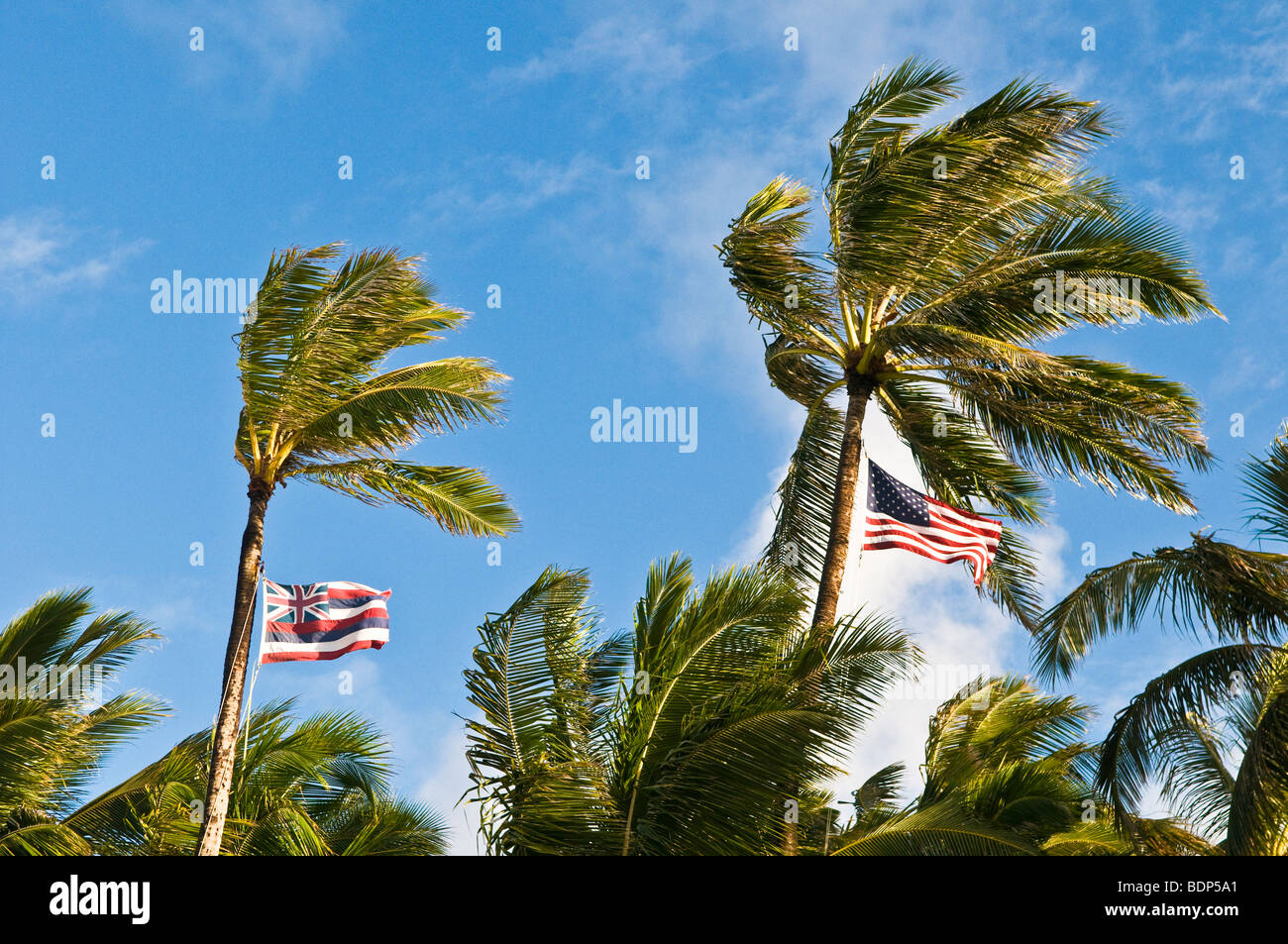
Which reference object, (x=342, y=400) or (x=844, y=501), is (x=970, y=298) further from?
(x=342, y=400)

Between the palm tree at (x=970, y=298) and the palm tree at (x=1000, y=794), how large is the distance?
2.35m

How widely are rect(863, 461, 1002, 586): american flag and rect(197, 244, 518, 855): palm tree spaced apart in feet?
14.9

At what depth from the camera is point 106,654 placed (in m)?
16.5

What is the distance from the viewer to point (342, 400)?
1473 cm

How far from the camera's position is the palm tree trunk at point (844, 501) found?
1354cm

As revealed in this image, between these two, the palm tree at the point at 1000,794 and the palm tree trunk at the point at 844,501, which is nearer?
the palm tree at the point at 1000,794

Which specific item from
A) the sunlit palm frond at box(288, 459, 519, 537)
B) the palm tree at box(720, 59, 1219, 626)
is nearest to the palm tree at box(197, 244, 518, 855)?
the sunlit palm frond at box(288, 459, 519, 537)

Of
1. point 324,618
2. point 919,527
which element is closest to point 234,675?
point 324,618

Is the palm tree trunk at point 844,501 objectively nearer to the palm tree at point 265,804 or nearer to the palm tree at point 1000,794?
the palm tree at point 1000,794

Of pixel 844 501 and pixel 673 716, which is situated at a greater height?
pixel 844 501

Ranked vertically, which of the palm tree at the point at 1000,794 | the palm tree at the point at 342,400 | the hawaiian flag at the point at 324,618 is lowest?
the palm tree at the point at 1000,794

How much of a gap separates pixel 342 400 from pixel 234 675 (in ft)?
11.2

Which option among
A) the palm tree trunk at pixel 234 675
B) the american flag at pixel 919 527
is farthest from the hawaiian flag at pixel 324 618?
the american flag at pixel 919 527
